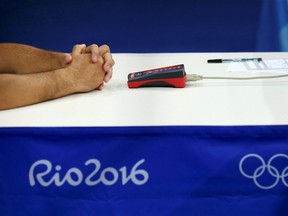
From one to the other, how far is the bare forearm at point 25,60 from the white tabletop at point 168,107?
0.51ft

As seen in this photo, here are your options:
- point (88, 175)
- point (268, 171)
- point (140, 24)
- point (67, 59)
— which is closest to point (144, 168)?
point (88, 175)

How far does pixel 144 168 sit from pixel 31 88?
0.29 meters

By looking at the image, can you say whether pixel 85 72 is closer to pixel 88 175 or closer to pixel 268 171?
pixel 88 175

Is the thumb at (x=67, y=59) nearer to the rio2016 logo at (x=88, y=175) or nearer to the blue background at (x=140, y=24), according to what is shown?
the rio2016 logo at (x=88, y=175)

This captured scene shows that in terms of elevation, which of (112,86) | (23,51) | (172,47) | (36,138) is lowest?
(36,138)

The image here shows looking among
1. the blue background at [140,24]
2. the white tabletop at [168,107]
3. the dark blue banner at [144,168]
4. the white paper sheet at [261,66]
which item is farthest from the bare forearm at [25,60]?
the blue background at [140,24]

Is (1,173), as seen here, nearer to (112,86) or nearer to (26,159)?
(26,159)

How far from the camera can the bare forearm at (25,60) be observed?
999mm

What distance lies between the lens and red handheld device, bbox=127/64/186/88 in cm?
90

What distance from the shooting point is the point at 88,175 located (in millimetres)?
743

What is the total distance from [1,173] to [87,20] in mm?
1653

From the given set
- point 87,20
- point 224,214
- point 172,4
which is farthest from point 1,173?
point 172,4

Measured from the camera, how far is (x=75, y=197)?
76 cm

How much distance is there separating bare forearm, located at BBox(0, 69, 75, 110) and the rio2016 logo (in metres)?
0.15
